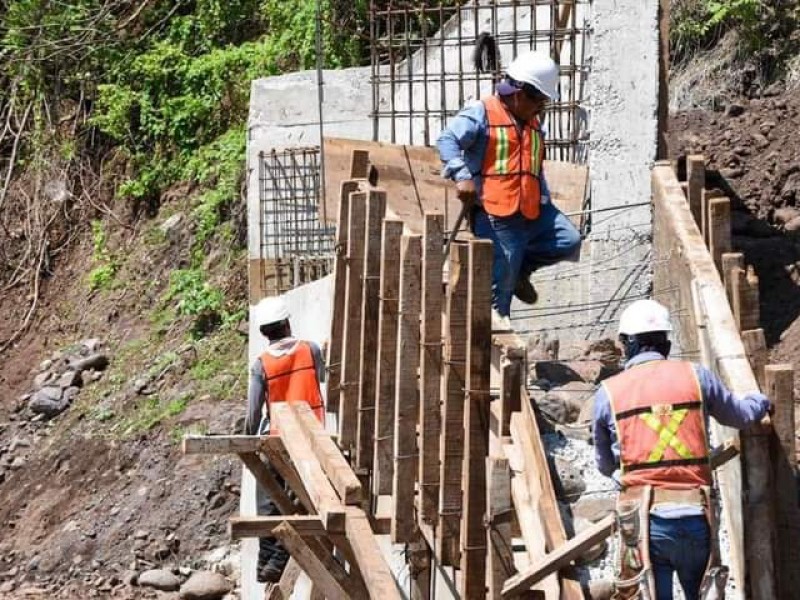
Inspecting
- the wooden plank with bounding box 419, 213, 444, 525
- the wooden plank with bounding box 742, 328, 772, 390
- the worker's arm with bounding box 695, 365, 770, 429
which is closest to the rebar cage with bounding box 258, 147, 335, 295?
the wooden plank with bounding box 419, 213, 444, 525

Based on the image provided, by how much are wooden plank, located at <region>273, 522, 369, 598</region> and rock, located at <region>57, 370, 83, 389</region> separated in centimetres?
1124

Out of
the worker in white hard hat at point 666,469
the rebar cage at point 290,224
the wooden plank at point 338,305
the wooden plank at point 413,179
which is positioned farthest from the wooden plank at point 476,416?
the rebar cage at point 290,224

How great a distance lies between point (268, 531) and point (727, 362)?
2517 mm

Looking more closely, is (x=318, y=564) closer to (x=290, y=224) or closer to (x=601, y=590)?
(x=601, y=590)

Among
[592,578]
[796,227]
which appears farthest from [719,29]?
[592,578]

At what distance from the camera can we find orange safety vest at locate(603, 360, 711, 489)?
260 inches

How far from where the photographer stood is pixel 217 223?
19.7 m

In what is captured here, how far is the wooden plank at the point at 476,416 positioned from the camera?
7711mm

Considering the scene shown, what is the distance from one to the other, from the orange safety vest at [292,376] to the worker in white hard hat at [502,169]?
110cm

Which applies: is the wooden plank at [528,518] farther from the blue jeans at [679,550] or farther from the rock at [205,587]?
the rock at [205,587]

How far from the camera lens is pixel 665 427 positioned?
6.61 m

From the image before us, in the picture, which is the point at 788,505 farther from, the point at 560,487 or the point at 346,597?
the point at 346,597

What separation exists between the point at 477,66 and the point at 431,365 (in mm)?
4043

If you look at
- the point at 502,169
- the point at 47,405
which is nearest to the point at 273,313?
the point at 502,169
